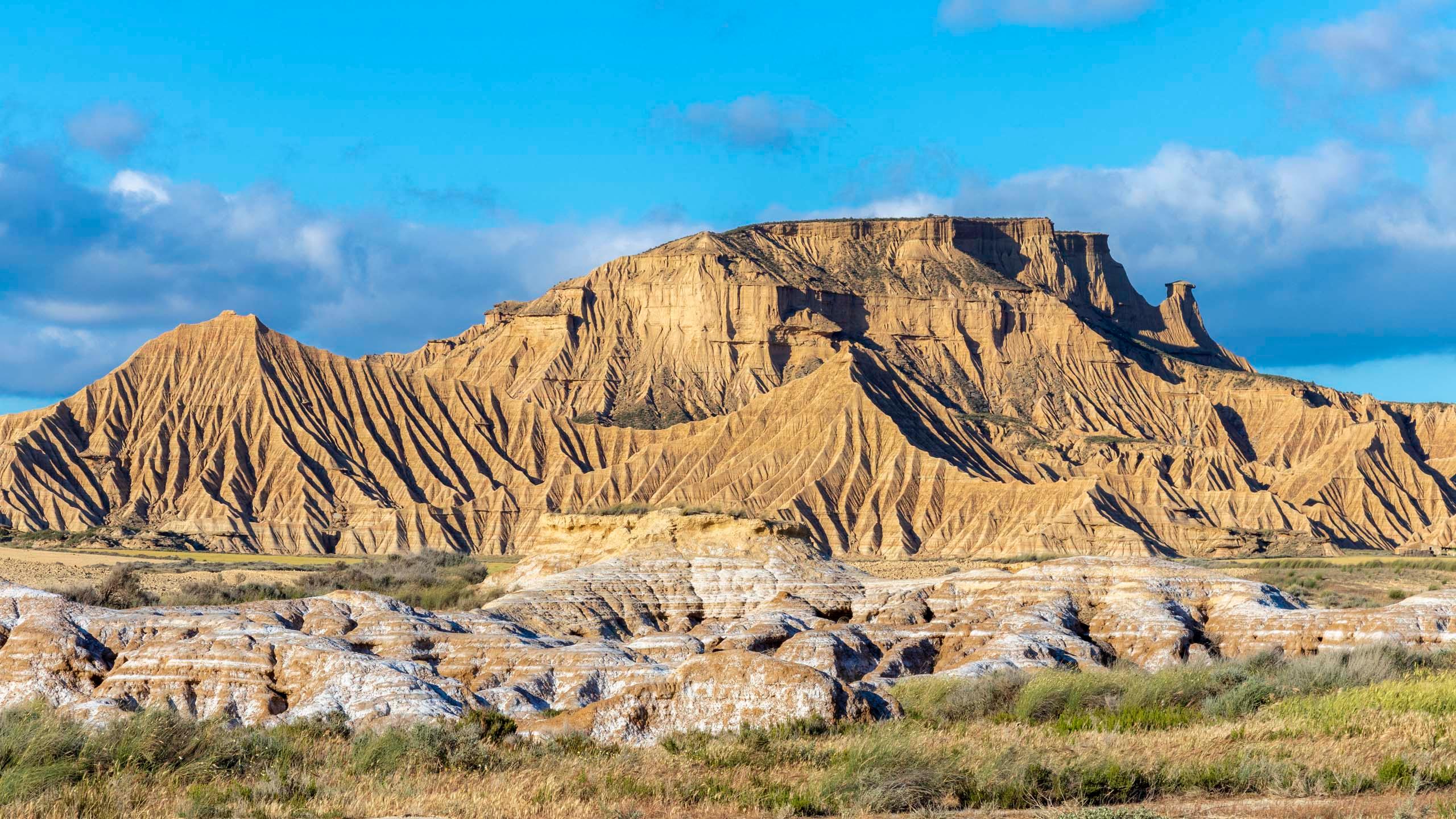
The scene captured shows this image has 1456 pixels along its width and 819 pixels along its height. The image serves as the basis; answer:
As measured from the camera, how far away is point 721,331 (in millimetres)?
150875

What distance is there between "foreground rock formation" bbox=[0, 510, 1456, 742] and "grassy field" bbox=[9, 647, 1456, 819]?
136cm

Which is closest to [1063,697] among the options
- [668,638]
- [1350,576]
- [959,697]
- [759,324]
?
[959,697]

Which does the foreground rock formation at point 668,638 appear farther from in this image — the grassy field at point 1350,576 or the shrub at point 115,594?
the grassy field at point 1350,576

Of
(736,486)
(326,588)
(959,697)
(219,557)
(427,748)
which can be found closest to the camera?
(427,748)

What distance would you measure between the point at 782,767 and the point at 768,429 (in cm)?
9718

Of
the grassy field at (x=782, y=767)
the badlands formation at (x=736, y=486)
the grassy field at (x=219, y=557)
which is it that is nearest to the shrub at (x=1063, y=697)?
the grassy field at (x=782, y=767)

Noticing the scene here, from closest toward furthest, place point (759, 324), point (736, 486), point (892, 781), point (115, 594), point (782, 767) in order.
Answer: point (892, 781) → point (782, 767) → point (115, 594) → point (736, 486) → point (759, 324)

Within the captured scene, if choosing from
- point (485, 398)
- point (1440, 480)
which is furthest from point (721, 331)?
point (1440, 480)

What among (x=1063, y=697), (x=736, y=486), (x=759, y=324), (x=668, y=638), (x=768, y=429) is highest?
(x=759, y=324)

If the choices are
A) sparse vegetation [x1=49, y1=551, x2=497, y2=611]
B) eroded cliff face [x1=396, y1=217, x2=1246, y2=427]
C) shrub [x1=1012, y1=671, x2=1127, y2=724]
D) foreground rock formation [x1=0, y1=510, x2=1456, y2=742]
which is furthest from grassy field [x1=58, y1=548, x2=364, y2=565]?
shrub [x1=1012, y1=671, x2=1127, y2=724]

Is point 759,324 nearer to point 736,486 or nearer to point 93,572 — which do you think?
point 736,486

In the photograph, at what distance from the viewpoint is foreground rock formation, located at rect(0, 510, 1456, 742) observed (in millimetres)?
17656

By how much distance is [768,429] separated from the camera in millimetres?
111438

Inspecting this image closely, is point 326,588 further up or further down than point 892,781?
further up
